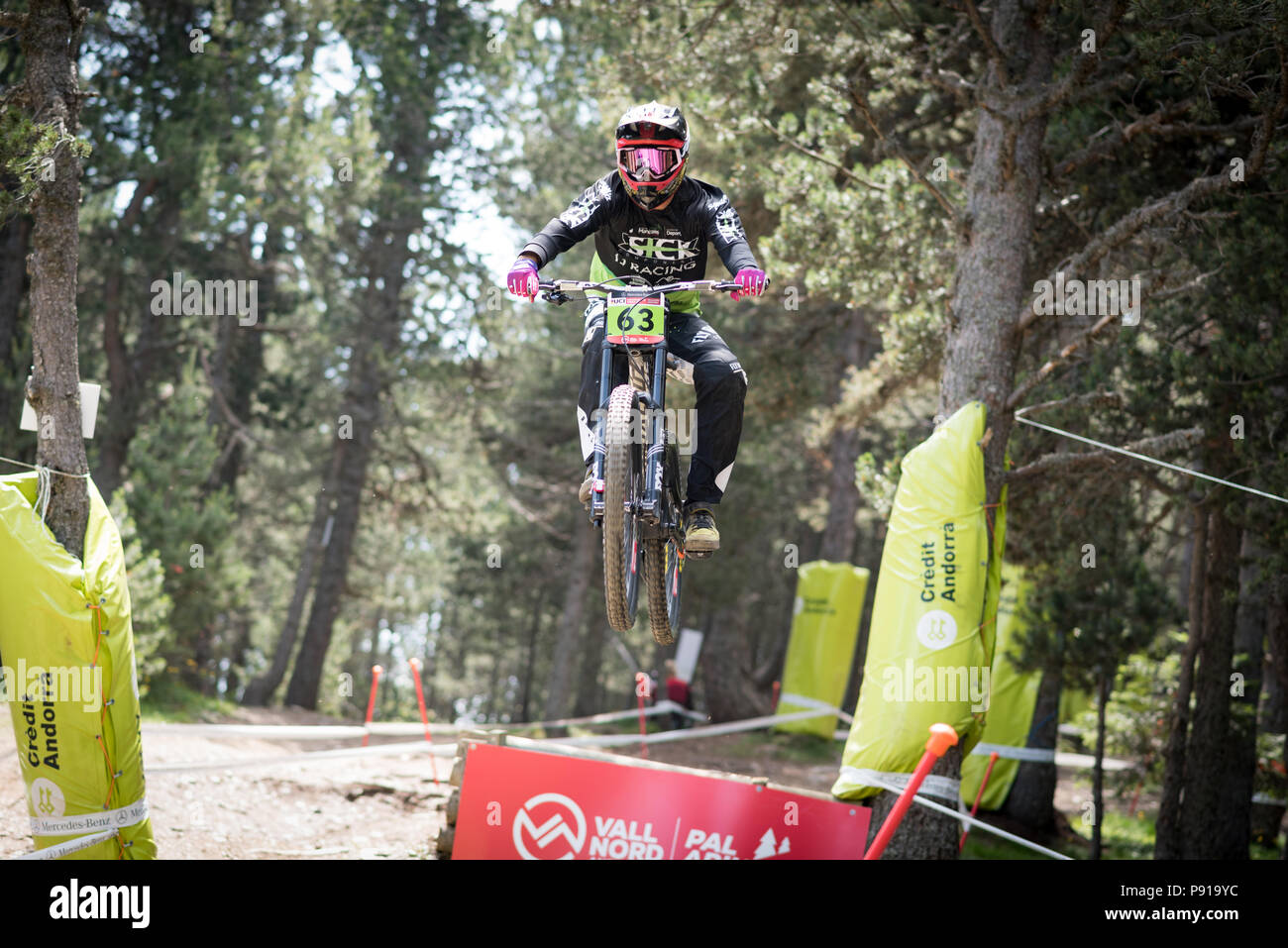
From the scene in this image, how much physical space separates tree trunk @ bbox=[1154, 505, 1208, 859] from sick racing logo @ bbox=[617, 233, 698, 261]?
622cm

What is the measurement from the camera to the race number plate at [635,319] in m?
5.18

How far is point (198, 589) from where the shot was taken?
1388 cm

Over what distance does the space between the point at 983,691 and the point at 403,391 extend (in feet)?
42.3

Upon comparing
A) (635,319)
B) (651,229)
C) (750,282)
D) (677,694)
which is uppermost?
(651,229)

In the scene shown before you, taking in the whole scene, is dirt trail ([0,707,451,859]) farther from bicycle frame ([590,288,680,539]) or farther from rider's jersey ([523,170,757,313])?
rider's jersey ([523,170,757,313])

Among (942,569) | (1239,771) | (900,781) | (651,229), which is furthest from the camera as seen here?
(1239,771)

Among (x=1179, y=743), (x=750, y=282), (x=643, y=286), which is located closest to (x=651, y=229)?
(x=643, y=286)

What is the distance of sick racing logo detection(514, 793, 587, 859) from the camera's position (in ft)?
22.4

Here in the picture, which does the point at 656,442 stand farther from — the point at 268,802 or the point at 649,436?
the point at 268,802

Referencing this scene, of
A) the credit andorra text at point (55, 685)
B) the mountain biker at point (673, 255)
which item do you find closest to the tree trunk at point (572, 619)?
the credit andorra text at point (55, 685)

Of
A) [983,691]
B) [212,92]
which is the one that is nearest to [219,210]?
[212,92]

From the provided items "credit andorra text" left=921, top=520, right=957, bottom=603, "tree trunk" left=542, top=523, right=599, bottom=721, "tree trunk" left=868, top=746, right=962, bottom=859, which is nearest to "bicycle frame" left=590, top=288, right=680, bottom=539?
"credit andorra text" left=921, top=520, right=957, bottom=603
